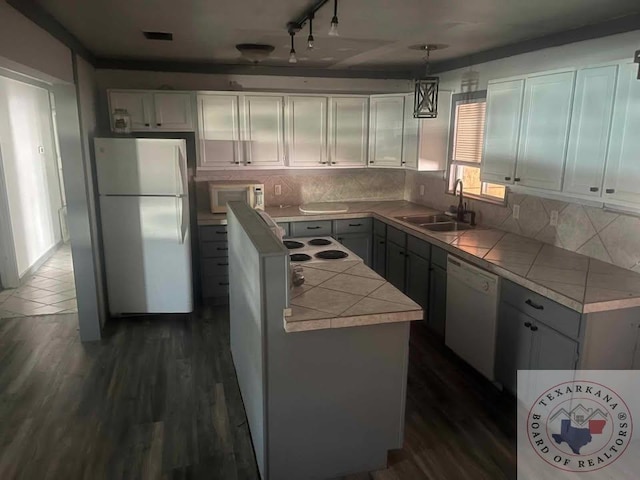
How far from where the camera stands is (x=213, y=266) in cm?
466

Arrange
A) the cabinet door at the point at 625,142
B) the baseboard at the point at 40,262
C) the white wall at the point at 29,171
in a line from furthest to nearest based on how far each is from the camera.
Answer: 1. the baseboard at the point at 40,262
2. the white wall at the point at 29,171
3. the cabinet door at the point at 625,142

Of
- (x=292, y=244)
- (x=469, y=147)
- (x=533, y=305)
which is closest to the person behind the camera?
(x=533, y=305)

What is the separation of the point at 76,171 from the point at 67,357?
1455 mm

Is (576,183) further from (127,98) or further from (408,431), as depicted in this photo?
(127,98)

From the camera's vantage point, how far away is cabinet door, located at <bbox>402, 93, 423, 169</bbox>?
4.71 m

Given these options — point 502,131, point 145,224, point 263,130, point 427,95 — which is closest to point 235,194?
point 263,130

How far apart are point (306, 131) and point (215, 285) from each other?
1846 millimetres

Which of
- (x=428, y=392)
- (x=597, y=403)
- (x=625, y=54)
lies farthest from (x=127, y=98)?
(x=597, y=403)

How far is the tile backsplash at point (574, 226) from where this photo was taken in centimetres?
286

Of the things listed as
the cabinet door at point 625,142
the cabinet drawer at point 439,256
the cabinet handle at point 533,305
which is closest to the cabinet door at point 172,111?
the cabinet drawer at point 439,256

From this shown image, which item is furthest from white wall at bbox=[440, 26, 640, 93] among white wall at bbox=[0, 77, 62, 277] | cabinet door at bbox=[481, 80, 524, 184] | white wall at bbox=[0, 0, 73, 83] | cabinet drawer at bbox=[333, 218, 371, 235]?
white wall at bbox=[0, 77, 62, 277]

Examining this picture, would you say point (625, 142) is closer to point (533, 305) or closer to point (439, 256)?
point (533, 305)

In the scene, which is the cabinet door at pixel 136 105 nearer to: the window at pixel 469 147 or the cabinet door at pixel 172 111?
the cabinet door at pixel 172 111

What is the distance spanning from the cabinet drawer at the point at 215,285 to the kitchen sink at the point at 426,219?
184 centimetres
